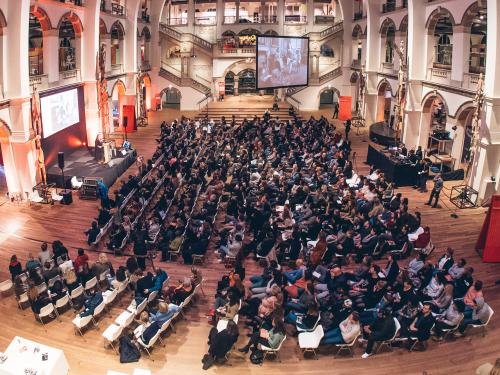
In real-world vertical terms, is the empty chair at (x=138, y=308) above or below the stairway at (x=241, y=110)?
below

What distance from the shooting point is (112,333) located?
29.2 feet

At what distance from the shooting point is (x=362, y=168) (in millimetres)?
21047

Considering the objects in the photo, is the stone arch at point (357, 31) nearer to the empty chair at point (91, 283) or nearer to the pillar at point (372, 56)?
the pillar at point (372, 56)

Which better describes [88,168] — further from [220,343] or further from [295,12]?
[295,12]

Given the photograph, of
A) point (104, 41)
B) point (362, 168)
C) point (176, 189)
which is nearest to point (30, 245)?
point (176, 189)

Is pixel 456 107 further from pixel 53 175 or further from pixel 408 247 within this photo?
pixel 53 175

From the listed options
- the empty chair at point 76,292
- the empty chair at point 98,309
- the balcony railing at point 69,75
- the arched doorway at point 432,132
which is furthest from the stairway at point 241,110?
the empty chair at point 98,309

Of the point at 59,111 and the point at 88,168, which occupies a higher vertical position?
the point at 59,111

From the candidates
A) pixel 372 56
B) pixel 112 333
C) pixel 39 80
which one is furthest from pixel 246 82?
pixel 112 333

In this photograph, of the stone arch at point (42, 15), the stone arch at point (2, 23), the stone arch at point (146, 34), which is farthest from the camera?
the stone arch at point (146, 34)

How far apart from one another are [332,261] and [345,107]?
69.7 ft

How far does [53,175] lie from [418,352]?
14974 millimetres

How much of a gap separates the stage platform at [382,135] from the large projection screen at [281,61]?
6292 mm

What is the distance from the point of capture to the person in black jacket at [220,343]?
837 centimetres
